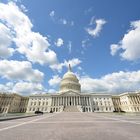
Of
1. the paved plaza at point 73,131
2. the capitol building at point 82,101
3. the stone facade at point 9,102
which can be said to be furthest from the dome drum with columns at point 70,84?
the paved plaza at point 73,131

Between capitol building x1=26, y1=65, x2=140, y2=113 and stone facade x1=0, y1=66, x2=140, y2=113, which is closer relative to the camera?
stone facade x1=0, y1=66, x2=140, y2=113

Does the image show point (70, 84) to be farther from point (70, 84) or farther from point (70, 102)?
point (70, 102)

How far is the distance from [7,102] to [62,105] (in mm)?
40007

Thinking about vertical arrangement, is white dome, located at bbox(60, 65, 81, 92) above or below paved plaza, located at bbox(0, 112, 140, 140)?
above

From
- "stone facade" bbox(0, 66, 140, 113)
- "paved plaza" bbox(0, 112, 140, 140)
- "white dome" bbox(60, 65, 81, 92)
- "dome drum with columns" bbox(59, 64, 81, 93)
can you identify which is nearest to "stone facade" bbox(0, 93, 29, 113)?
"stone facade" bbox(0, 66, 140, 113)

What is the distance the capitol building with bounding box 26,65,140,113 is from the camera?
90688 millimetres

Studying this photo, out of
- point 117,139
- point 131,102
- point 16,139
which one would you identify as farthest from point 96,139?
point 131,102

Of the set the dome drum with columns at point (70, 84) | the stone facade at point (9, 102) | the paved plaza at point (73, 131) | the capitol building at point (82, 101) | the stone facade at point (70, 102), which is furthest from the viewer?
the dome drum with columns at point (70, 84)

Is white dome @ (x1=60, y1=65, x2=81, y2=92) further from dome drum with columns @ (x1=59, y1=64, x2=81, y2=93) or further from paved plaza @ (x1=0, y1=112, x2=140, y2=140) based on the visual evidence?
paved plaza @ (x1=0, y1=112, x2=140, y2=140)

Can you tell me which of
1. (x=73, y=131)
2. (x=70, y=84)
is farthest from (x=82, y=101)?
(x=73, y=131)

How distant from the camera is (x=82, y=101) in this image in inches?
3735

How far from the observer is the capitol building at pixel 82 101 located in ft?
298

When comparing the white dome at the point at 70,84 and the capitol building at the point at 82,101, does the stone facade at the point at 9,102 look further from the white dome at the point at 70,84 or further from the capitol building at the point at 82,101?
the white dome at the point at 70,84

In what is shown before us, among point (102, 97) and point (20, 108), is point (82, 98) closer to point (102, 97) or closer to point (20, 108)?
point (102, 97)
